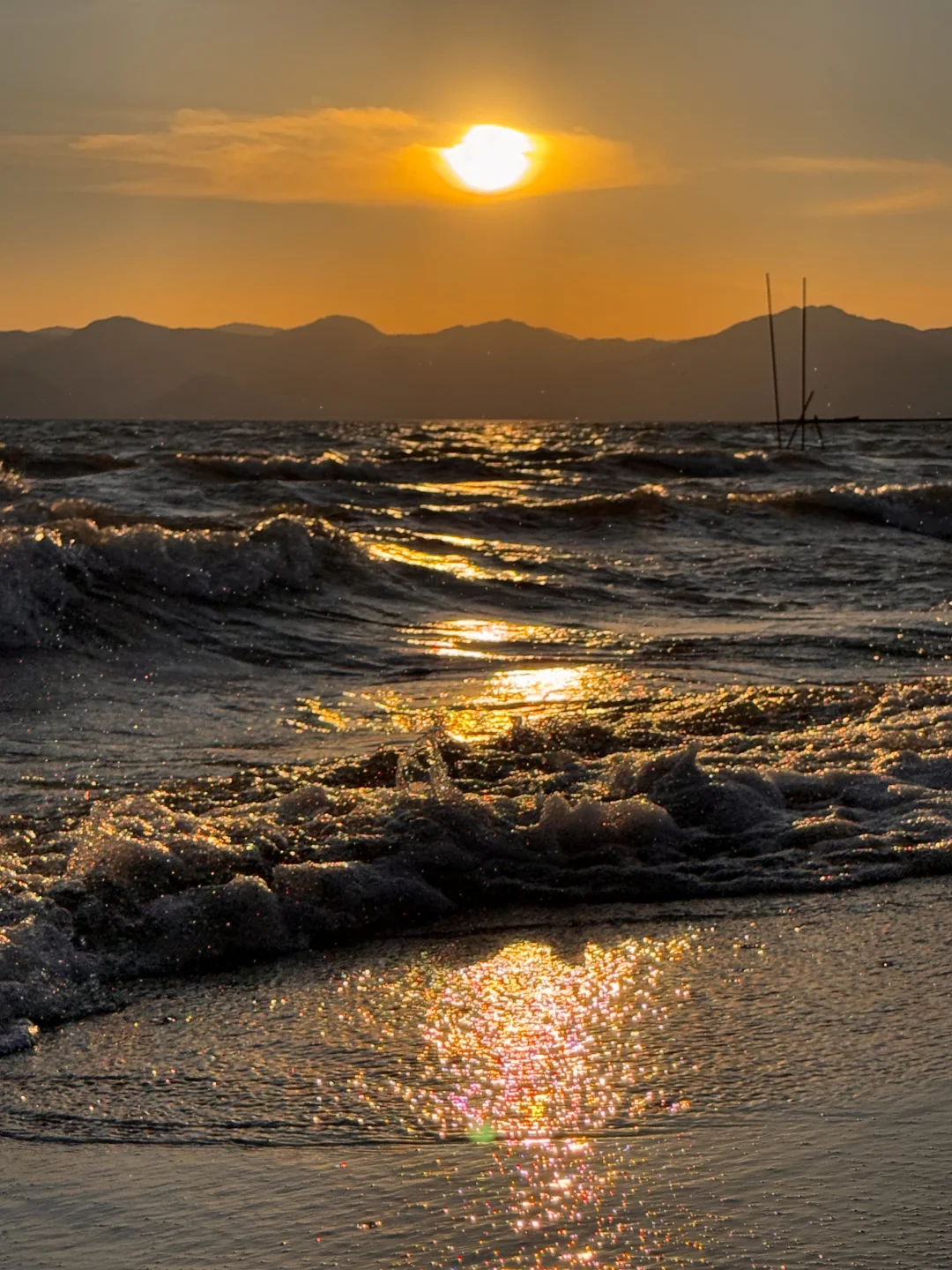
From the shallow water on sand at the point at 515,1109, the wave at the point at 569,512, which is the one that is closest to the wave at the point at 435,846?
the shallow water on sand at the point at 515,1109

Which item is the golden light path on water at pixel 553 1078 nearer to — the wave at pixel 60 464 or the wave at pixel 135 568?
the wave at pixel 135 568

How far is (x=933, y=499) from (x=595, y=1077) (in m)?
20.1

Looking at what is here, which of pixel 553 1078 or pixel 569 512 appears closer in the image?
pixel 553 1078

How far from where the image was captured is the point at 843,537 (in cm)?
1816

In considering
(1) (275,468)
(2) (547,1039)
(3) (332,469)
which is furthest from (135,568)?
(3) (332,469)

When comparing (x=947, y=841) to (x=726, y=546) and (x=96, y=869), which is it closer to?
(x=96, y=869)

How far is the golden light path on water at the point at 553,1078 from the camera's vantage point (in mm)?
2379

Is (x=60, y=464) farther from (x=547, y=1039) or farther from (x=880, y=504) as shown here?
(x=547, y=1039)

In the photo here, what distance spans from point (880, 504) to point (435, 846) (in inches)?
710

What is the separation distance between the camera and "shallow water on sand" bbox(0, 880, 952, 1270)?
2.33m

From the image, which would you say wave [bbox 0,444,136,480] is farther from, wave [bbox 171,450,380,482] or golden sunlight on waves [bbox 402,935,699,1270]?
golden sunlight on waves [bbox 402,935,699,1270]

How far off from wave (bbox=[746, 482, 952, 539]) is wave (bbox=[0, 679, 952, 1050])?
15102mm

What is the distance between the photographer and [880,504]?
21438 millimetres

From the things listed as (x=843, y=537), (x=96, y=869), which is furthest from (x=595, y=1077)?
(x=843, y=537)
